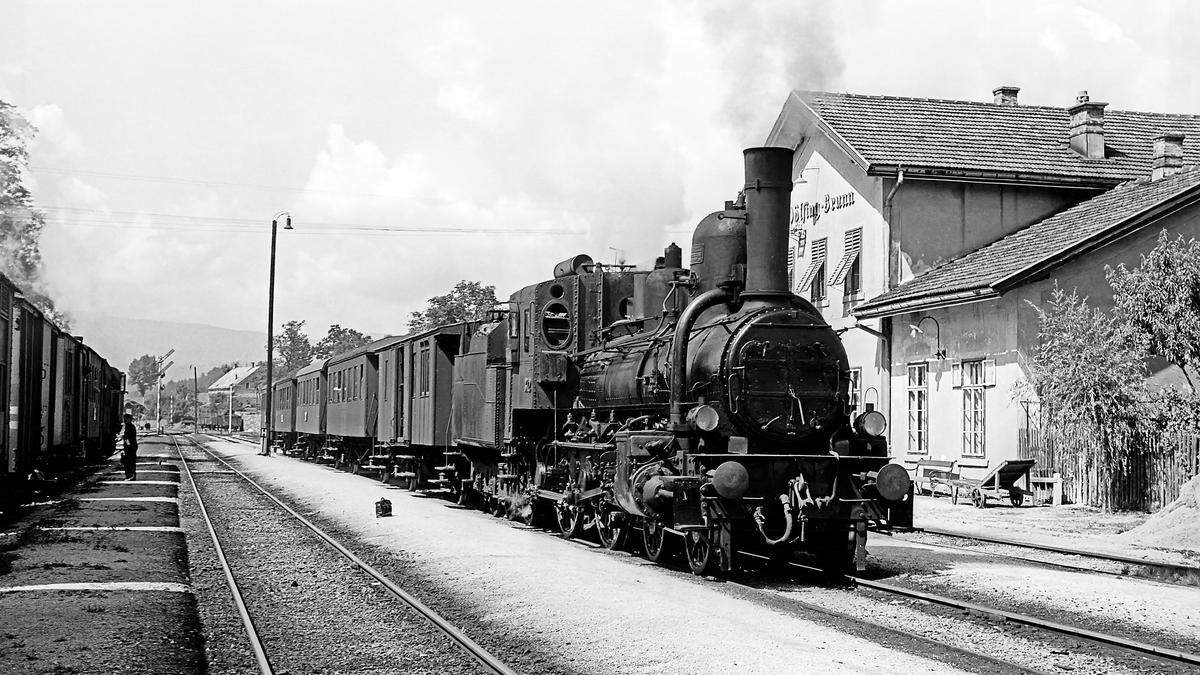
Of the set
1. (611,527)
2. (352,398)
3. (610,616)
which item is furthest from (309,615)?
(352,398)

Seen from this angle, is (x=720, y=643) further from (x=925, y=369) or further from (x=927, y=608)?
(x=925, y=369)

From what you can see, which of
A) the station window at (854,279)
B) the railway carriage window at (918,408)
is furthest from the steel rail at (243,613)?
the station window at (854,279)

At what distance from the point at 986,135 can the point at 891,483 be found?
1781 centimetres

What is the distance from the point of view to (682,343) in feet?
37.7

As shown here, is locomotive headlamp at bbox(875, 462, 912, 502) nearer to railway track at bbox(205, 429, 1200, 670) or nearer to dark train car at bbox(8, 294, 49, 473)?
railway track at bbox(205, 429, 1200, 670)

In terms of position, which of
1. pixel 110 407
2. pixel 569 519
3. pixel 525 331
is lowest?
pixel 569 519

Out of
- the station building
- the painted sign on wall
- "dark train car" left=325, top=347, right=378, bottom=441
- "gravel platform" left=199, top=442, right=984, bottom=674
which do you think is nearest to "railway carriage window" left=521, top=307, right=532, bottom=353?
"gravel platform" left=199, top=442, right=984, bottom=674

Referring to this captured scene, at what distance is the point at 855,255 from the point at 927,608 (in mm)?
16945

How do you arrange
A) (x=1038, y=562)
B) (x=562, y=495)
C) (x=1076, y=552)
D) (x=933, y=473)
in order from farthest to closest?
(x=933, y=473) → (x=562, y=495) → (x=1076, y=552) → (x=1038, y=562)

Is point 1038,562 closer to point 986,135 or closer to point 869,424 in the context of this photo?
point 869,424

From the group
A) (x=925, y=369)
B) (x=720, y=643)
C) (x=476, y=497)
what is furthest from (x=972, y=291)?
(x=720, y=643)

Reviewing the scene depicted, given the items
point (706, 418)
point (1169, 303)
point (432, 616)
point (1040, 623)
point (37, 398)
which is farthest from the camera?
point (37, 398)

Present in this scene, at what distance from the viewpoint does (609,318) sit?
1522 cm

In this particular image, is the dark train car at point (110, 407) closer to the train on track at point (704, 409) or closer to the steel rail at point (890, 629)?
the train on track at point (704, 409)
